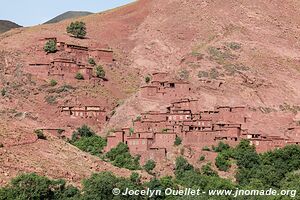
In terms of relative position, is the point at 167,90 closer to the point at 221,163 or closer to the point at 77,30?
the point at 221,163

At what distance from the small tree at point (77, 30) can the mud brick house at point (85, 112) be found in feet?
76.0

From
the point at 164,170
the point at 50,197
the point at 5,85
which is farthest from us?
the point at 5,85

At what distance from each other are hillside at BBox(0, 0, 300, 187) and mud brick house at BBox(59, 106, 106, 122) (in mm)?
784

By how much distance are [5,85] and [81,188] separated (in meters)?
39.9

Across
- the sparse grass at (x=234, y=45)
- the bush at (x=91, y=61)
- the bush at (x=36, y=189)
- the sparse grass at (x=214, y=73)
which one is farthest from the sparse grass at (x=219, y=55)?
the bush at (x=36, y=189)

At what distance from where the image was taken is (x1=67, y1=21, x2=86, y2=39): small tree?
330 feet

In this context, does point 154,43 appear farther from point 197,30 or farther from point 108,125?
point 108,125

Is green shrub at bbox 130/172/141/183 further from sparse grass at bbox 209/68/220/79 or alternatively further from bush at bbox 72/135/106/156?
sparse grass at bbox 209/68/220/79

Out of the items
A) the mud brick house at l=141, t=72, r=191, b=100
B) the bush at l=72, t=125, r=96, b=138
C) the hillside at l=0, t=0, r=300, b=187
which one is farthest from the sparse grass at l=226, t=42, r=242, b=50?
the bush at l=72, t=125, r=96, b=138

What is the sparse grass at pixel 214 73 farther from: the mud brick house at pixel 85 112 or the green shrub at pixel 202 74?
the mud brick house at pixel 85 112

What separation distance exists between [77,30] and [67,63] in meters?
17.3

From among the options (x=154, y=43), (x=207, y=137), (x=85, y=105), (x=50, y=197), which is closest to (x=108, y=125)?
(x=85, y=105)

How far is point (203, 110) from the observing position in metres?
74.2

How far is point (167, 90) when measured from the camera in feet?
249
